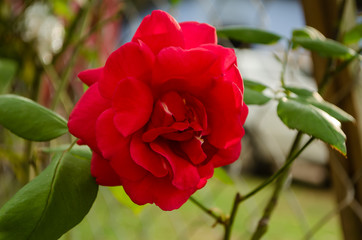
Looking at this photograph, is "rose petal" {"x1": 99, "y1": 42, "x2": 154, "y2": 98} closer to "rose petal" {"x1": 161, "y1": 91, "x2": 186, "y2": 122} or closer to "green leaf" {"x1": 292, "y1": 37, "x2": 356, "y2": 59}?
"rose petal" {"x1": 161, "y1": 91, "x2": 186, "y2": 122}

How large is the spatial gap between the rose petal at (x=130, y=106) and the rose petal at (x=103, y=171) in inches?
1.4

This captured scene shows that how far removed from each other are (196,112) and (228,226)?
14cm

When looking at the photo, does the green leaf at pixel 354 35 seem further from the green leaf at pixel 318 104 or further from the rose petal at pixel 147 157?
the rose petal at pixel 147 157

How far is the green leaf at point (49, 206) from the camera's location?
0.28 meters

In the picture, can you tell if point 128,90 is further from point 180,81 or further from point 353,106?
point 353,106

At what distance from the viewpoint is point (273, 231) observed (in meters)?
2.06

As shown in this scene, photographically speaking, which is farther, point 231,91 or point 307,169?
point 307,169

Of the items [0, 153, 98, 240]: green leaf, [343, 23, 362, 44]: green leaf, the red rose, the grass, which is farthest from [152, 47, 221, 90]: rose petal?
the grass

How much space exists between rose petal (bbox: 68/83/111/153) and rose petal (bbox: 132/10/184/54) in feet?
0.15

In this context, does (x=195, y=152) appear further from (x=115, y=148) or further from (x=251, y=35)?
(x=251, y=35)

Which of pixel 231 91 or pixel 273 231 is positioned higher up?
pixel 231 91

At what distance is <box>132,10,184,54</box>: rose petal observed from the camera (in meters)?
0.27

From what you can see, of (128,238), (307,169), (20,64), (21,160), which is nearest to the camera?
(21,160)

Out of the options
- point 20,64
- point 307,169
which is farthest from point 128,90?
point 307,169
